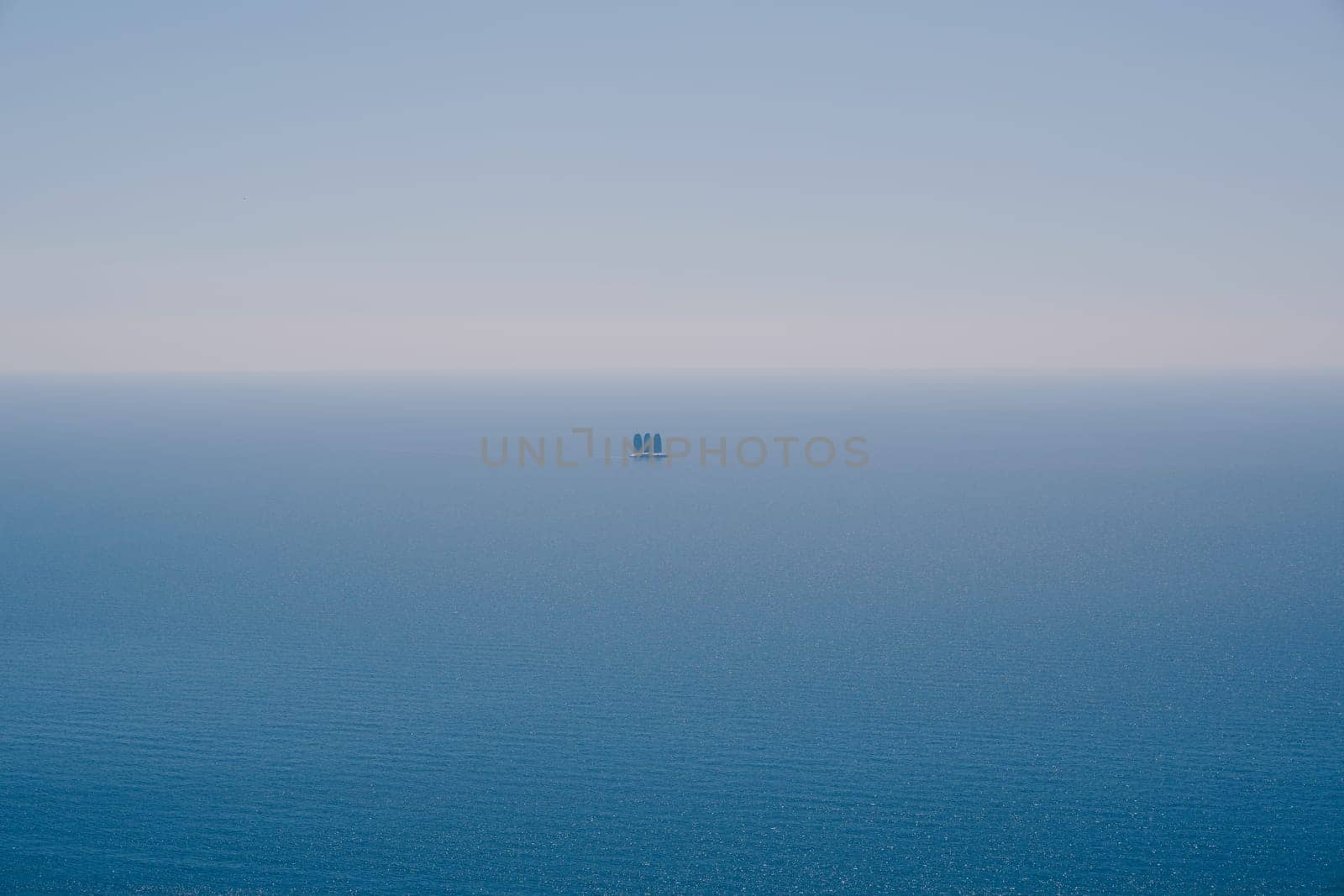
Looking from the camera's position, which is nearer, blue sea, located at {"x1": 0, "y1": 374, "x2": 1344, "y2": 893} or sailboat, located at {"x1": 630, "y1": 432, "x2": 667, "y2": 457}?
blue sea, located at {"x1": 0, "y1": 374, "x2": 1344, "y2": 893}

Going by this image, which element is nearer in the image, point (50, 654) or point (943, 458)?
point (50, 654)

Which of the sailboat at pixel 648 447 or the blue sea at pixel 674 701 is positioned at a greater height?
the sailboat at pixel 648 447

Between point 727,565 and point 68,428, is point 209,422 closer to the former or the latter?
point 68,428

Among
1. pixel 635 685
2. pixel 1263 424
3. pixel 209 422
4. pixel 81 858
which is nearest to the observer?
pixel 81 858

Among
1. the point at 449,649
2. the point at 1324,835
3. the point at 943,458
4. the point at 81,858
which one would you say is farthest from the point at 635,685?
the point at 943,458

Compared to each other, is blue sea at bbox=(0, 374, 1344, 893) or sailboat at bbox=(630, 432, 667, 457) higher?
sailboat at bbox=(630, 432, 667, 457)
